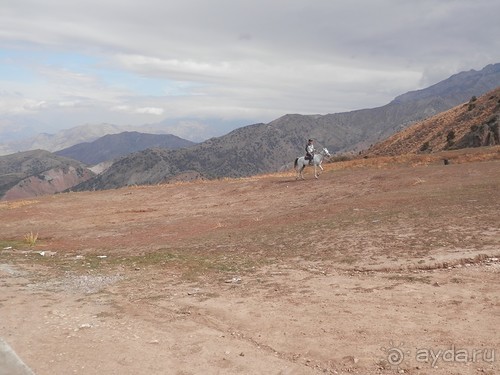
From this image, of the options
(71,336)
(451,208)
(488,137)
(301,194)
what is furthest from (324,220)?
(488,137)

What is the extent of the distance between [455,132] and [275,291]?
2677 inches

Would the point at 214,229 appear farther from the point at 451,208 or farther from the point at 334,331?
the point at 334,331

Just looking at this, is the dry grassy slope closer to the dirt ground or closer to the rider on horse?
the rider on horse

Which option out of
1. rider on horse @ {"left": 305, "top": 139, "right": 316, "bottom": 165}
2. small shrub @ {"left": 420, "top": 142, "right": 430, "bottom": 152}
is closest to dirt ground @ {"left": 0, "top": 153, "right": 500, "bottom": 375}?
rider on horse @ {"left": 305, "top": 139, "right": 316, "bottom": 165}

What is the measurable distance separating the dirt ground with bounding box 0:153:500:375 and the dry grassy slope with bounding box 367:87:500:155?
1352 inches

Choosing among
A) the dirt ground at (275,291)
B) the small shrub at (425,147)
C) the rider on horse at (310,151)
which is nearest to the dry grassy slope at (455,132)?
the small shrub at (425,147)

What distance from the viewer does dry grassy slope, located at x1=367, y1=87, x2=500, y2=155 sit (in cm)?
5674

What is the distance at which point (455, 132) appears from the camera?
234 feet

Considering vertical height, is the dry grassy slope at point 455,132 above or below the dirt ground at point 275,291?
above

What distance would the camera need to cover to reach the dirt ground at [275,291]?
885 centimetres

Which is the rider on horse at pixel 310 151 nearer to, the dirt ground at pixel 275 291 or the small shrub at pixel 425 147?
the dirt ground at pixel 275 291

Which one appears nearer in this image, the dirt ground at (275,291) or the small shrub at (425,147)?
the dirt ground at (275,291)

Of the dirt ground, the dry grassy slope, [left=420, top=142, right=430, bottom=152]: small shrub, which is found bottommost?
the dirt ground

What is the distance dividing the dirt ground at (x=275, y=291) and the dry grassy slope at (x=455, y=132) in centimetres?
3435
